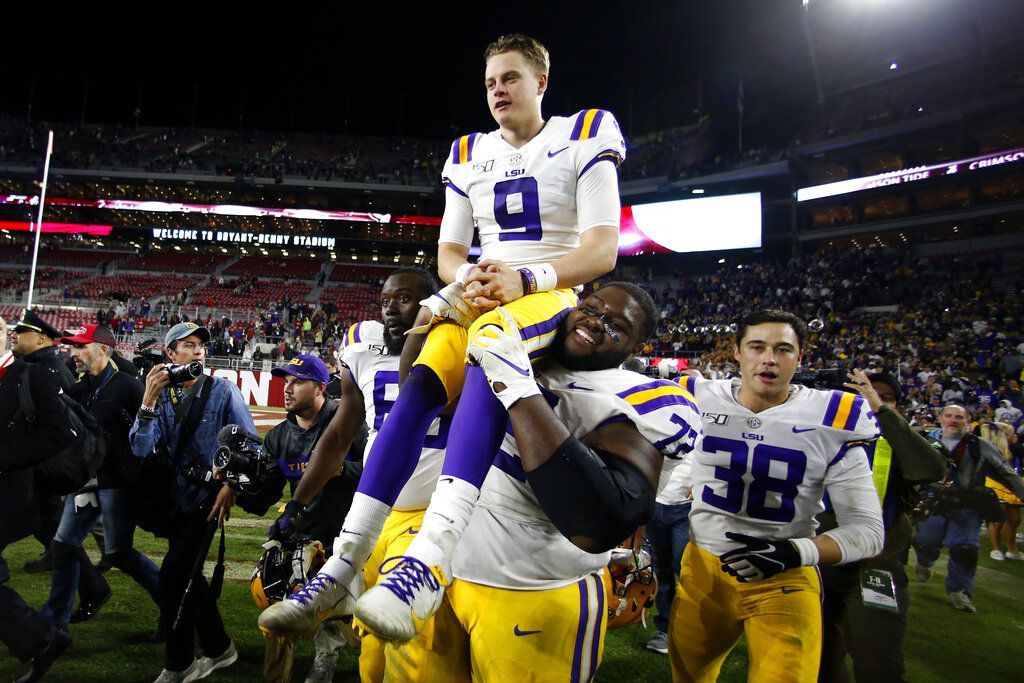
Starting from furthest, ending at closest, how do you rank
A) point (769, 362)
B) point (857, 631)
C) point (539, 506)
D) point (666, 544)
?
point (666, 544) < point (857, 631) < point (769, 362) < point (539, 506)

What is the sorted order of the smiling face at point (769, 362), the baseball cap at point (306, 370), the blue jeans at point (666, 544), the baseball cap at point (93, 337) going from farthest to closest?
the blue jeans at point (666, 544)
the baseball cap at point (93, 337)
the baseball cap at point (306, 370)
the smiling face at point (769, 362)

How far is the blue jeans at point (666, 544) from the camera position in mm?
5059

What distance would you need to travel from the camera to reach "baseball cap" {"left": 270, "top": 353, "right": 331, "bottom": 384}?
4.51m

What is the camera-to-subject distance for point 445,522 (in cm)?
171

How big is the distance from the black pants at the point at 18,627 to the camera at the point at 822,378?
4.58 metres

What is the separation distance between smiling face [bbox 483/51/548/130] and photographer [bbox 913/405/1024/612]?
6453 mm

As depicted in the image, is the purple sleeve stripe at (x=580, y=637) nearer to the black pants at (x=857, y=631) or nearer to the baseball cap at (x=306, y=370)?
the black pants at (x=857, y=631)

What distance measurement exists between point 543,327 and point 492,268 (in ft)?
0.86

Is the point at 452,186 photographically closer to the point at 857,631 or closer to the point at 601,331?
the point at 601,331

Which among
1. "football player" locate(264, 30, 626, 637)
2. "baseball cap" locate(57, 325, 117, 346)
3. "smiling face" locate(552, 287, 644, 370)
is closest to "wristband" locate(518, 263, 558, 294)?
"football player" locate(264, 30, 626, 637)

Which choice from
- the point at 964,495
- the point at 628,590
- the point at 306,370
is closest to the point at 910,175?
the point at 964,495

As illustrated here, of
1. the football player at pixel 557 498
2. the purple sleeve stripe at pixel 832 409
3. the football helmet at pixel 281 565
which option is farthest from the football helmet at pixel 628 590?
the football helmet at pixel 281 565

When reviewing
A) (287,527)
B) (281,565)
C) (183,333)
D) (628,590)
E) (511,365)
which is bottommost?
(628,590)

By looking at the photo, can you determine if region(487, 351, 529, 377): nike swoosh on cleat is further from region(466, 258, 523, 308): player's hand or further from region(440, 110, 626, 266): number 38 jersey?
region(440, 110, 626, 266): number 38 jersey
